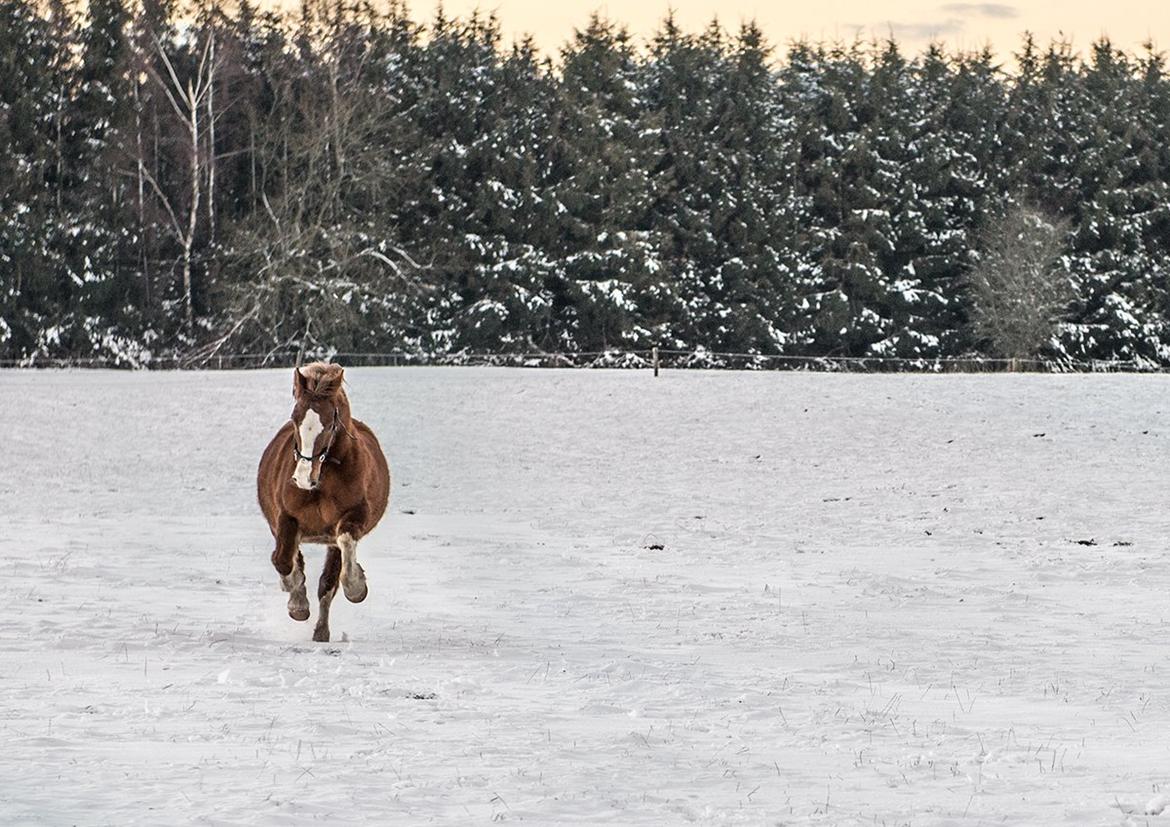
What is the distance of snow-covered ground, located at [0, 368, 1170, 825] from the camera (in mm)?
7812

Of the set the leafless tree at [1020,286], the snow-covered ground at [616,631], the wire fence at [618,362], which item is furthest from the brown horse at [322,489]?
the leafless tree at [1020,286]

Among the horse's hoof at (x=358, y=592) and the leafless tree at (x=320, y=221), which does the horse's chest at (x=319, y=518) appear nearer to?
the horse's hoof at (x=358, y=592)

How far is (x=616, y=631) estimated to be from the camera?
46.1 ft

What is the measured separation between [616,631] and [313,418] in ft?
13.0

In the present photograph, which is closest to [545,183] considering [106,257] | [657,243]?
[657,243]

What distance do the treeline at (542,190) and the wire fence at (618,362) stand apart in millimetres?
962

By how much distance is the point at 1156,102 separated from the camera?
6750cm

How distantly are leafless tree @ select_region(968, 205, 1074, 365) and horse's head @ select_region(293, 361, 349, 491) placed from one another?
49.9 metres

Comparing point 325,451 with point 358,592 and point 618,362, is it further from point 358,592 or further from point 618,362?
point 618,362

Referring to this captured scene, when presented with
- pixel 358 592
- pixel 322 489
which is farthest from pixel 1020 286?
pixel 322 489

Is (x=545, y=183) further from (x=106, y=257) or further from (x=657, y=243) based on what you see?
(x=106, y=257)

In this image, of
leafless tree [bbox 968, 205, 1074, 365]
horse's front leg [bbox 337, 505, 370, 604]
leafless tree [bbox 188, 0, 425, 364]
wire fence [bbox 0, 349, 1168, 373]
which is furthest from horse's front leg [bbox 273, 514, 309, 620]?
leafless tree [bbox 968, 205, 1074, 365]

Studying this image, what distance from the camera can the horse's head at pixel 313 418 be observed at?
11.2m

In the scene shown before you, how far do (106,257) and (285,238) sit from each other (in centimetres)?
689
